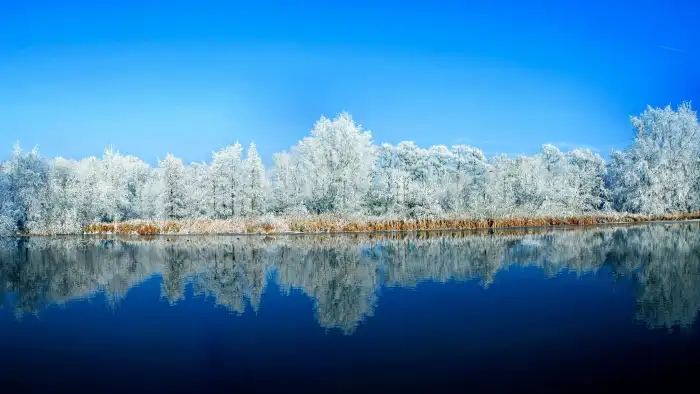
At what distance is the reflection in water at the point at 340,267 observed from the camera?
48.4 ft

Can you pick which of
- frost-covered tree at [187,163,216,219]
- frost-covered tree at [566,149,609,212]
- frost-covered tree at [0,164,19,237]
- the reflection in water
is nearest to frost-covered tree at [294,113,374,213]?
frost-covered tree at [187,163,216,219]

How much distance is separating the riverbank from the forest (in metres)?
0.19

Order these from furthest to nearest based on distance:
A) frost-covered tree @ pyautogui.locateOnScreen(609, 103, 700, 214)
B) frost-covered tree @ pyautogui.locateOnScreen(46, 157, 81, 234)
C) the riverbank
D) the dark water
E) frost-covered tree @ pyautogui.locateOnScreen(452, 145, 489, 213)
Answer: frost-covered tree @ pyautogui.locateOnScreen(452, 145, 489, 213), frost-covered tree @ pyautogui.locateOnScreen(609, 103, 700, 214), frost-covered tree @ pyautogui.locateOnScreen(46, 157, 81, 234), the riverbank, the dark water

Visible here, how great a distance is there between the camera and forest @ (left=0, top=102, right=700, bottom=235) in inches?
1882

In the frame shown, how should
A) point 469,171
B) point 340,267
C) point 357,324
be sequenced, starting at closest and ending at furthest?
point 357,324 → point 340,267 → point 469,171

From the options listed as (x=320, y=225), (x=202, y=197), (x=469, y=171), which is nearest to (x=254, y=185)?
(x=202, y=197)

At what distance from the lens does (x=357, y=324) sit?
11898 mm

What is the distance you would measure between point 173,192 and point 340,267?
122ft

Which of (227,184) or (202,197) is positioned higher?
(227,184)

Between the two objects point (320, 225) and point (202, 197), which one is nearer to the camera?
point (320, 225)

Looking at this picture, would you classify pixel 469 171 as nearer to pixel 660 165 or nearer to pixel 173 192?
pixel 660 165

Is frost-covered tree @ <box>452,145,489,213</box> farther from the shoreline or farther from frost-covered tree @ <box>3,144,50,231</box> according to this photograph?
frost-covered tree @ <box>3,144,50,231</box>

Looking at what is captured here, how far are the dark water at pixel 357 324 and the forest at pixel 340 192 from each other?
24091 mm

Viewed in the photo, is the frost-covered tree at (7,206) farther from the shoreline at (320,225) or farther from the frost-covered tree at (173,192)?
the frost-covered tree at (173,192)
